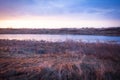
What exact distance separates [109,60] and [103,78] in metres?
2.58

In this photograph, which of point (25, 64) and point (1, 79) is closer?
point (1, 79)

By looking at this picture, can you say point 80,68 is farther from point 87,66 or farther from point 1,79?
point 1,79

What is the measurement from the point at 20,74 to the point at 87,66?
3083 millimetres

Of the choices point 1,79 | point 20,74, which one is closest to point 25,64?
point 20,74

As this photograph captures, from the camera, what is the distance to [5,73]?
705 cm

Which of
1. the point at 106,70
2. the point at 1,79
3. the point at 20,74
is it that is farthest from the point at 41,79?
the point at 106,70

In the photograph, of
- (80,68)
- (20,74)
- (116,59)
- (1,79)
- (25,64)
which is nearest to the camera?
(1,79)

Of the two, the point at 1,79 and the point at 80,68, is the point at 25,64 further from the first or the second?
the point at 80,68

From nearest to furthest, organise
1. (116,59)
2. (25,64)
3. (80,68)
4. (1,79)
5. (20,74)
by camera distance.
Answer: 1. (1,79)
2. (20,74)
3. (80,68)
4. (25,64)
5. (116,59)

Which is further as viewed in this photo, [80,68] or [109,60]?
[109,60]

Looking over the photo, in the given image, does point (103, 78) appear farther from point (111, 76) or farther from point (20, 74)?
point (20, 74)

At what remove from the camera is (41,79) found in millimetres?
6789

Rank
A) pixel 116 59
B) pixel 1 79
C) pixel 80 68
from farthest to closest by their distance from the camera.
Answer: pixel 116 59, pixel 80 68, pixel 1 79

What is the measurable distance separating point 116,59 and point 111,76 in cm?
226
